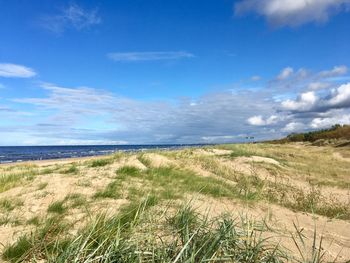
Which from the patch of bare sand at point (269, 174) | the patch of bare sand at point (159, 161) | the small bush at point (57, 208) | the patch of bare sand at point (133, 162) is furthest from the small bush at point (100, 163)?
the small bush at point (57, 208)

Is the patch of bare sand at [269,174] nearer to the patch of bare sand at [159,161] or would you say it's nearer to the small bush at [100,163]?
the patch of bare sand at [159,161]

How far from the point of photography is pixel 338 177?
17484mm

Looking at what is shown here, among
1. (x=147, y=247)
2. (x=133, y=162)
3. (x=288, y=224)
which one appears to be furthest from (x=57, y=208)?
(x=133, y=162)

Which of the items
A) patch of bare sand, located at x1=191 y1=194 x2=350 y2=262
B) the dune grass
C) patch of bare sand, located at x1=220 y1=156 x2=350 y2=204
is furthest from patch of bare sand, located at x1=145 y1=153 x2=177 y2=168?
the dune grass

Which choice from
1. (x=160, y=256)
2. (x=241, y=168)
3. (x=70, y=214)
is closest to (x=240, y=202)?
(x=70, y=214)

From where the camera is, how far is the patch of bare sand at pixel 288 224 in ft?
17.2

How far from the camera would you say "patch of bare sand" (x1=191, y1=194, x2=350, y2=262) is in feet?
17.2

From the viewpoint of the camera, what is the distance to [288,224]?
7.00 meters

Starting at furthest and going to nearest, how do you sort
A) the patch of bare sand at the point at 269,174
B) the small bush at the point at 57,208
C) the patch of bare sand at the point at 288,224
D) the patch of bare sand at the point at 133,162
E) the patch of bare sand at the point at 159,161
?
the patch of bare sand at the point at 159,161 < the patch of bare sand at the point at 269,174 < the patch of bare sand at the point at 133,162 < the small bush at the point at 57,208 < the patch of bare sand at the point at 288,224

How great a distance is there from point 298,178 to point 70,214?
12042mm

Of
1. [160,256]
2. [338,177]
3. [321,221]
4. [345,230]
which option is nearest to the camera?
[160,256]

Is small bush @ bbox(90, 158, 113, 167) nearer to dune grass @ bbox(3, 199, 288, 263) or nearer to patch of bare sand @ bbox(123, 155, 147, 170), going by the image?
patch of bare sand @ bbox(123, 155, 147, 170)

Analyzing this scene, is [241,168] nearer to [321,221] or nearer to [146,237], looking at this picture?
[321,221]

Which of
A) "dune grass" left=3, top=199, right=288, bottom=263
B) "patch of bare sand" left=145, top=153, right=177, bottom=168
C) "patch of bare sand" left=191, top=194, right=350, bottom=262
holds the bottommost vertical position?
"patch of bare sand" left=191, top=194, right=350, bottom=262
